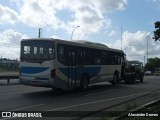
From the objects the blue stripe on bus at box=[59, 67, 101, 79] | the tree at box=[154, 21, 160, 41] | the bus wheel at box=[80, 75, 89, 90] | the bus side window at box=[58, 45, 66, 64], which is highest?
the tree at box=[154, 21, 160, 41]

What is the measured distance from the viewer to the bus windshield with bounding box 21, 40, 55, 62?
20922mm

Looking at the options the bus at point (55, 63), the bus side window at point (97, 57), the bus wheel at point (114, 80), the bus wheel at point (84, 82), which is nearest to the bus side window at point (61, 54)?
the bus at point (55, 63)

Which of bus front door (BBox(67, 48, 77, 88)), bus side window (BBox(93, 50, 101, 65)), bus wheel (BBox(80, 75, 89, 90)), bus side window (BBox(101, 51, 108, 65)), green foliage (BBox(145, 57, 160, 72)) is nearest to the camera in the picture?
bus front door (BBox(67, 48, 77, 88))

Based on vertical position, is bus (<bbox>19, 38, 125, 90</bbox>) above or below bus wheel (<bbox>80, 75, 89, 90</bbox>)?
above

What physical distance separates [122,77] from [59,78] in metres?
15.1

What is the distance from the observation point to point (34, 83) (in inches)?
829

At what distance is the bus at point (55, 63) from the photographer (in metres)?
20.9

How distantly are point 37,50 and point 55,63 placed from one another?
126 centimetres

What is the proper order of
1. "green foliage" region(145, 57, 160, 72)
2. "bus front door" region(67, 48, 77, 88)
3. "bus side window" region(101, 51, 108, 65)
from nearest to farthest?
"bus front door" region(67, 48, 77, 88), "bus side window" region(101, 51, 108, 65), "green foliage" region(145, 57, 160, 72)

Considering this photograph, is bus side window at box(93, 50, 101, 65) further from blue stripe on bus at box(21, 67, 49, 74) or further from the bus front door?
blue stripe on bus at box(21, 67, 49, 74)

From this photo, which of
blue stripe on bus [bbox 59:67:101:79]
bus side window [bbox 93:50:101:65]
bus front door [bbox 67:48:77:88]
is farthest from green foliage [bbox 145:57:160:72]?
bus front door [bbox 67:48:77:88]

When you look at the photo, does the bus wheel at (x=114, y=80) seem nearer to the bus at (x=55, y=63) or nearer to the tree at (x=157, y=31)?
the bus at (x=55, y=63)

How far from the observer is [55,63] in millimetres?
20953

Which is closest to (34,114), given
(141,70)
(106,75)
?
(106,75)
